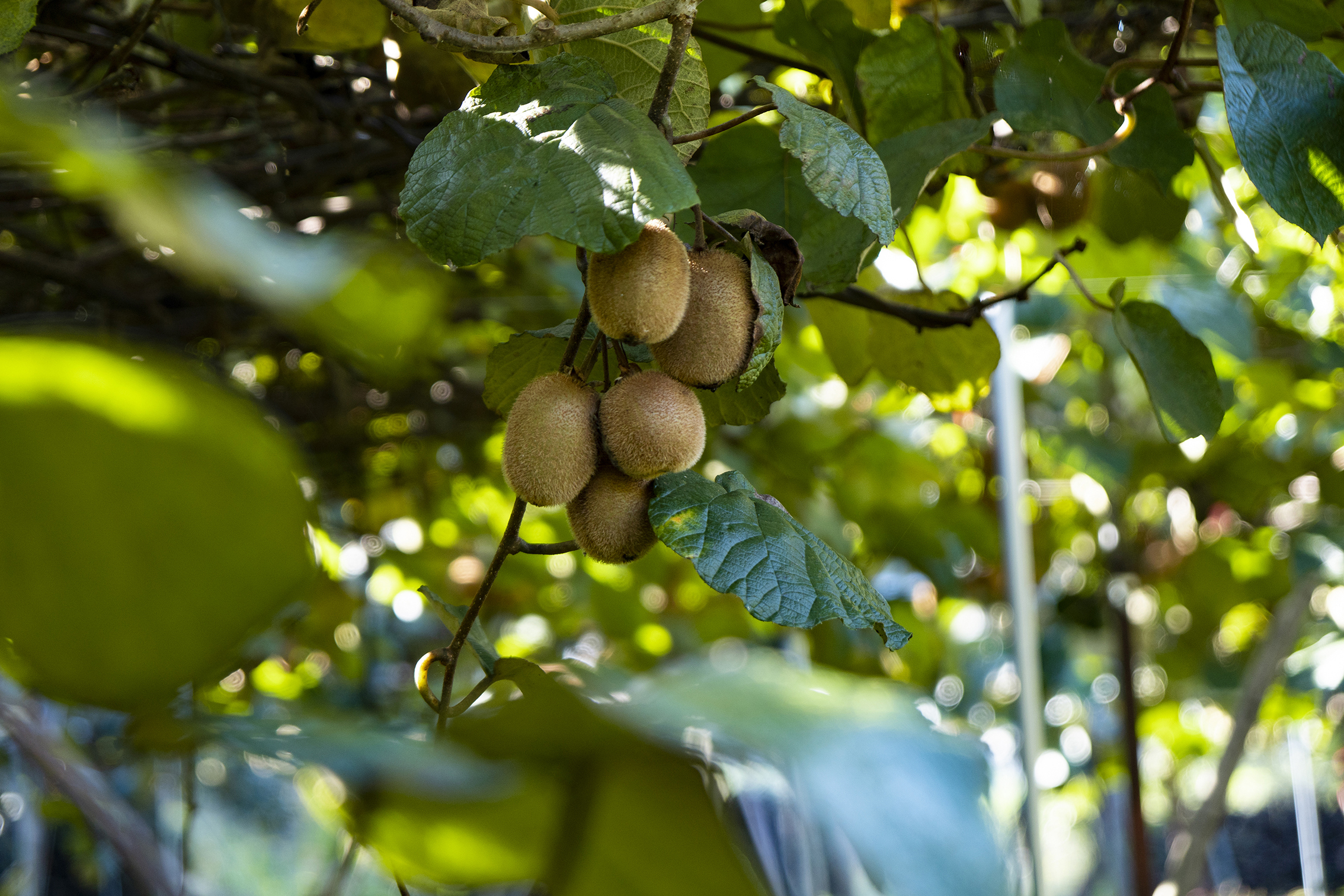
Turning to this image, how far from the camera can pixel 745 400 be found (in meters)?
0.60

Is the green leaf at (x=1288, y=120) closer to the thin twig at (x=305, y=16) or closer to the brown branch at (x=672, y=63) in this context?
the brown branch at (x=672, y=63)

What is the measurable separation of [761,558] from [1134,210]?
2.44 ft

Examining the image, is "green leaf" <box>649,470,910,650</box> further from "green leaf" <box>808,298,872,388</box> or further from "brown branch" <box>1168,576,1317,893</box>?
"brown branch" <box>1168,576,1317,893</box>

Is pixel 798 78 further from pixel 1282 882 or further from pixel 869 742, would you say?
pixel 1282 882

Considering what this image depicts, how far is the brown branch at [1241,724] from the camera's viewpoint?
1796 mm

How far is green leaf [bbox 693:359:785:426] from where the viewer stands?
591mm

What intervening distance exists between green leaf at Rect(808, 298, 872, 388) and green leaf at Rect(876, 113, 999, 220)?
0.20 meters

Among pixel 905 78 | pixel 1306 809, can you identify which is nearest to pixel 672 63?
pixel 905 78

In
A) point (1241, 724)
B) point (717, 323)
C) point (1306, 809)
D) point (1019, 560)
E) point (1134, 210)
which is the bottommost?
point (1306, 809)

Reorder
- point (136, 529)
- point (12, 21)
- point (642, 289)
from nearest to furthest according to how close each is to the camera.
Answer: point (136, 529)
point (642, 289)
point (12, 21)

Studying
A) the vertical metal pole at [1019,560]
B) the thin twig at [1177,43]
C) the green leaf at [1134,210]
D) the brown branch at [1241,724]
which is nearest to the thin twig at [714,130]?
the thin twig at [1177,43]

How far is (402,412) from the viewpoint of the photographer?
178 centimetres

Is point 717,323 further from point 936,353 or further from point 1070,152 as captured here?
point 936,353

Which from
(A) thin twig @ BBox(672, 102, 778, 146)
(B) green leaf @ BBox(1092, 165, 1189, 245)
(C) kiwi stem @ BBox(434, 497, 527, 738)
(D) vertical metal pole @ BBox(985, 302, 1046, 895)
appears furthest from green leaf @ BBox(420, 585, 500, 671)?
(D) vertical metal pole @ BBox(985, 302, 1046, 895)
